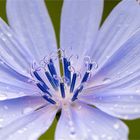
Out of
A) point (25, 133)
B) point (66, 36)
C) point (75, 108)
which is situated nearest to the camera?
point (25, 133)

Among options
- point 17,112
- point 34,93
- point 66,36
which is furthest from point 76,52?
point 17,112

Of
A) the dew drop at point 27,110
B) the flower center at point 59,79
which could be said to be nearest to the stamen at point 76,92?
the flower center at point 59,79

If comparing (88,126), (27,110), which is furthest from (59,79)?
(88,126)

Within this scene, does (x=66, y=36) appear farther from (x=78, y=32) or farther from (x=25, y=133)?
(x=25, y=133)

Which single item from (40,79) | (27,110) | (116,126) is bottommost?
(116,126)

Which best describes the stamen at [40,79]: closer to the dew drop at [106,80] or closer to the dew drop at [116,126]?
the dew drop at [106,80]

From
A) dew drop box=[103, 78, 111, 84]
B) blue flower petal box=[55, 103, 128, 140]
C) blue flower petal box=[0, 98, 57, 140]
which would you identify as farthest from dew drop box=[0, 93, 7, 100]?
dew drop box=[103, 78, 111, 84]

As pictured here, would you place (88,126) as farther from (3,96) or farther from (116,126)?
(3,96)

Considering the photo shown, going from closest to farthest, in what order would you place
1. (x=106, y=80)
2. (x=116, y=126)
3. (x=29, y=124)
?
(x=116, y=126) → (x=29, y=124) → (x=106, y=80)

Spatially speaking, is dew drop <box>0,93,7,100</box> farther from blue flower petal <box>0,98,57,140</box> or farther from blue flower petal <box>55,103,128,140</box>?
blue flower petal <box>55,103,128,140</box>
